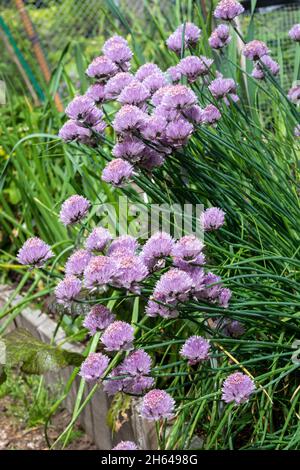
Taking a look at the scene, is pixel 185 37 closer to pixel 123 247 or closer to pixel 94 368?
pixel 123 247

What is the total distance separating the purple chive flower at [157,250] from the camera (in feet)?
4.77

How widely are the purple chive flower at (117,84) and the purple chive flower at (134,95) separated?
0.08m

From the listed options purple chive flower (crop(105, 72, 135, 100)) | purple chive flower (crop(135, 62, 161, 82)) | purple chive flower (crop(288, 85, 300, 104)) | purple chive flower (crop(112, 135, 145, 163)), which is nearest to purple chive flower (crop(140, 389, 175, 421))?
purple chive flower (crop(112, 135, 145, 163))

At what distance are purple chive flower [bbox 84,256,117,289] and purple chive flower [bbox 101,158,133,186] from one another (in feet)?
0.85

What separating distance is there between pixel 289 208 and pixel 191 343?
0.60m

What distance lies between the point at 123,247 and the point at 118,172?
7.5 inches

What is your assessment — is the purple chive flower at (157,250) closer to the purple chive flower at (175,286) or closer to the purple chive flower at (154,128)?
the purple chive flower at (175,286)

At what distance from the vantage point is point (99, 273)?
1387 millimetres

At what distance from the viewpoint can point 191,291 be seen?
142cm

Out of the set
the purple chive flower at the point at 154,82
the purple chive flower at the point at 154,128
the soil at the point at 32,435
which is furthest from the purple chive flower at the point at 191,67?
the soil at the point at 32,435

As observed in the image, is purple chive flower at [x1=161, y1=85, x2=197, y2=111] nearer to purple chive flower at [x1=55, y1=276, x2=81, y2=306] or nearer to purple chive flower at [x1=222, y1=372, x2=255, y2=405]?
purple chive flower at [x1=55, y1=276, x2=81, y2=306]

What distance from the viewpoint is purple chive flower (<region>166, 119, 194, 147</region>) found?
5.23ft

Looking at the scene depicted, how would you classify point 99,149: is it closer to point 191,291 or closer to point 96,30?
point 191,291
